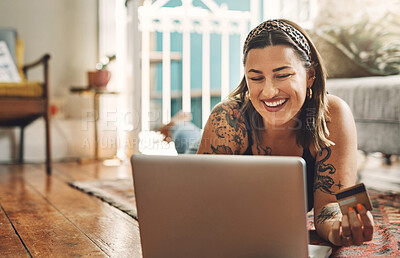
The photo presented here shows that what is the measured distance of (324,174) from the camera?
120cm

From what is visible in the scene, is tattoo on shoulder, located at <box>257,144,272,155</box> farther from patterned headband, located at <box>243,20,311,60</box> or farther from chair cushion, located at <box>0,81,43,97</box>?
chair cushion, located at <box>0,81,43,97</box>

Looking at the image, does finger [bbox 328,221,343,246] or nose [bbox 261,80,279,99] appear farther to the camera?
nose [bbox 261,80,279,99]

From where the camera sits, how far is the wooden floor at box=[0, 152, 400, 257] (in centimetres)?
120

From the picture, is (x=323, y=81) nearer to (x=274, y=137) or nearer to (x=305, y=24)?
(x=274, y=137)

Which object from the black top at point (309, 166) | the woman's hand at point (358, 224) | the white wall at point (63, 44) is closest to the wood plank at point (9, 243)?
the black top at point (309, 166)

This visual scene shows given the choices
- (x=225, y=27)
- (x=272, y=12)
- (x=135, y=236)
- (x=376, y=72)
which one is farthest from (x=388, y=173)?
(x=135, y=236)

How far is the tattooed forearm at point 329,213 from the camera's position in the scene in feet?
3.62

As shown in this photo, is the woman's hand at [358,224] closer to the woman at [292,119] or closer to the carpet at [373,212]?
the woman at [292,119]

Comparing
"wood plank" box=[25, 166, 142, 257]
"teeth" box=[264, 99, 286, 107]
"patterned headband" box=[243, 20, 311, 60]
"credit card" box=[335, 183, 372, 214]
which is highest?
"patterned headband" box=[243, 20, 311, 60]

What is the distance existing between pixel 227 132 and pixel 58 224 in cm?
61

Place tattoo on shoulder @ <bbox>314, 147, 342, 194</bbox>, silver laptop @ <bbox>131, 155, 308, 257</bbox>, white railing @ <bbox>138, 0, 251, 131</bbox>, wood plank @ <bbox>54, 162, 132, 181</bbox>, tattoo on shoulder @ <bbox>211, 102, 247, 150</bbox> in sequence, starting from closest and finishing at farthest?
1. silver laptop @ <bbox>131, 155, 308, 257</bbox>
2. tattoo on shoulder @ <bbox>314, 147, 342, 194</bbox>
3. tattoo on shoulder @ <bbox>211, 102, 247, 150</bbox>
4. wood plank @ <bbox>54, 162, 132, 181</bbox>
5. white railing @ <bbox>138, 0, 251, 131</bbox>

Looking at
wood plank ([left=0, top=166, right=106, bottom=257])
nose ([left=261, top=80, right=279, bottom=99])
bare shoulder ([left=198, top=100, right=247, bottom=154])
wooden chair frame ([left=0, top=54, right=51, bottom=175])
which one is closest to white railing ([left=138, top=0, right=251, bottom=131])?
wooden chair frame ([left=0, top=54, right=51, bottom=175])

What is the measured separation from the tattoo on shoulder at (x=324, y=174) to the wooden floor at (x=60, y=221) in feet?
1.53

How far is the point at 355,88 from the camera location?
209cm
